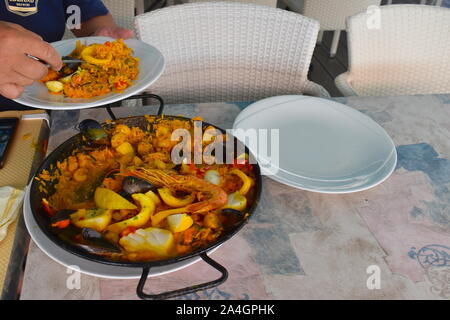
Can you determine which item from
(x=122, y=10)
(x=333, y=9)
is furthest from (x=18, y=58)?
(x=333, y=9)

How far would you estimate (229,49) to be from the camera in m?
1.62

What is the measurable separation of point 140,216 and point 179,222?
86mm

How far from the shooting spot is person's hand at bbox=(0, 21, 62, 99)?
0.90 meters

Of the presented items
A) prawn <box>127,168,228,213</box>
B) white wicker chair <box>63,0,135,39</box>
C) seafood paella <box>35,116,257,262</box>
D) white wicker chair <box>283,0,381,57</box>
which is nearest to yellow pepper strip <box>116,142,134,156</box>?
seafood paella <box>35,116,257,262</box>

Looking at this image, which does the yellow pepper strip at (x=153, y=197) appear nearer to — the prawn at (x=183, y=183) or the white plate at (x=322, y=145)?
the prawn at (x=183, y=183)

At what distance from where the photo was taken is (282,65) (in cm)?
160

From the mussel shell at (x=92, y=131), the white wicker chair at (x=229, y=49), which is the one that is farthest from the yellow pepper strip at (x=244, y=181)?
the white wicker chair at (x=229, y=49)

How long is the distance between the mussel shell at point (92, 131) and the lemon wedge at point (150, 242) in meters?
0.32

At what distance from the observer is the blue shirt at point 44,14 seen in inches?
60.5

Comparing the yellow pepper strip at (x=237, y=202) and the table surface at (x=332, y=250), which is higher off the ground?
the yellow pepper strip at (x=237, y=202)

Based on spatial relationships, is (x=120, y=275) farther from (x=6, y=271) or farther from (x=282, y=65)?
(x=282, y=65)

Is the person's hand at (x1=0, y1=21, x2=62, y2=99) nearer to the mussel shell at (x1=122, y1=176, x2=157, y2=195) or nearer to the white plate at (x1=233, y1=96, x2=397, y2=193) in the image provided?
the mussel shell at (x1=122, y1=176, x2=157, y2=195)

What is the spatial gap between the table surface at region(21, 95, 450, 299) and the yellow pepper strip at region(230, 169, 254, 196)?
107 mm

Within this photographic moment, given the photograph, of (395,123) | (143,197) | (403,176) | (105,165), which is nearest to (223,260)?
(143,197)
